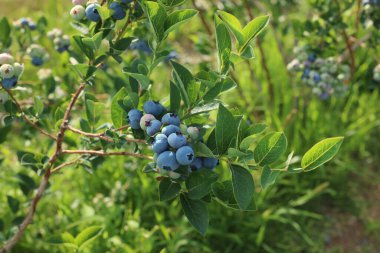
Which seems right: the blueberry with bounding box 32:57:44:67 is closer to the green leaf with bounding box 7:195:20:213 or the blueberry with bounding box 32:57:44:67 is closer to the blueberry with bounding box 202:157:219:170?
the green leaf with bounding box 7:195:20:213

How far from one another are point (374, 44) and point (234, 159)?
1.22m

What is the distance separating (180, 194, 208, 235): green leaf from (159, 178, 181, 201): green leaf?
0.11 ft

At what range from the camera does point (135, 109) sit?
1088 millimetres

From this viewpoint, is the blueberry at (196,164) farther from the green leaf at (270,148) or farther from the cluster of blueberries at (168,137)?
the green leaf at (270,148)

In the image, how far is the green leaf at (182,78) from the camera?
1049mm

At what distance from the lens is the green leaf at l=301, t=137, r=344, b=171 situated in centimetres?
98

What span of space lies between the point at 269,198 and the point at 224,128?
55.1 inches

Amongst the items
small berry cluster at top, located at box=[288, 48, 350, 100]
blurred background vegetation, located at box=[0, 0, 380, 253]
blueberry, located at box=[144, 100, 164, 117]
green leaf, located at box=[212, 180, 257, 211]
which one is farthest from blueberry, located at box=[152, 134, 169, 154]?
small berry cluster at top, located at box=[288, 48, 350, 100]

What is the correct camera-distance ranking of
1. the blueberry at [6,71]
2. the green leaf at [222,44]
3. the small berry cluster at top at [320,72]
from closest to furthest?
1. the green leaf at [222,44]
2. the blueberry at [6,71]
3. the small berry cluster at top at [320,72]

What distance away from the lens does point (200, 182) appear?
1064 millimetres

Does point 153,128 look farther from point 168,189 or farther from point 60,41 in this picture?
point 60,41

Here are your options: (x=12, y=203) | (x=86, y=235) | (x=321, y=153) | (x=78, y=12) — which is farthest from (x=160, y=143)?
(x=12, y=203)

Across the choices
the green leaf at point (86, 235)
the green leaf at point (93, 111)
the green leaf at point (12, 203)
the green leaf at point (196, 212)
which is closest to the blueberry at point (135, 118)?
the green leaf at point (196, 212)

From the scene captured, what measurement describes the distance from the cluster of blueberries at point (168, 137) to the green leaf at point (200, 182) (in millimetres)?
17
